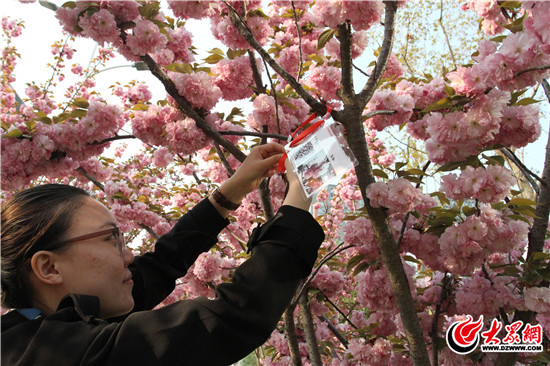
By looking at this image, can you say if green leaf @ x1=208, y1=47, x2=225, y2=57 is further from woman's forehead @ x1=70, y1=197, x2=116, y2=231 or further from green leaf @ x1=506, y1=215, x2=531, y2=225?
green leaf @ x1=506, y1=215, x2=531, y2=225

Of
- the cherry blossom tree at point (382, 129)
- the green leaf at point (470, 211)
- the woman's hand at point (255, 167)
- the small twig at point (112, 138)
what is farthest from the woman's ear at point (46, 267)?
the green leaf at point (470, 211)

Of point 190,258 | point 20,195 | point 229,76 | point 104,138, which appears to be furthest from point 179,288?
point 20,195

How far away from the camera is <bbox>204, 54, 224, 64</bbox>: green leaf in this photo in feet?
7.99

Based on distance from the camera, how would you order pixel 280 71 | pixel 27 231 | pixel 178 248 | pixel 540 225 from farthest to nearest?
pixel 540 225 < pixel 280 71 < pixel 178 248 < pixel 27 231

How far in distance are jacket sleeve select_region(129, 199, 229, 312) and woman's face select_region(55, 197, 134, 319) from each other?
1.13ft

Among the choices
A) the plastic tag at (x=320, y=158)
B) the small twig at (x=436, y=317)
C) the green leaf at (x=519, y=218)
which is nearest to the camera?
the plastic tag at (x=320, y=158)

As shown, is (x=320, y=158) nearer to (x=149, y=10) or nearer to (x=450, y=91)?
(x=450, y=91)

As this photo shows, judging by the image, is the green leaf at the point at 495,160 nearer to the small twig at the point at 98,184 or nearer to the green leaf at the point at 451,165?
the green leaf at the point at 451,165

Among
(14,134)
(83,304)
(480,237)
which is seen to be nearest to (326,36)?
(480,237)

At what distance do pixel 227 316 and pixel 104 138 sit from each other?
219 cm

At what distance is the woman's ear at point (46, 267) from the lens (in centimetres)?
101

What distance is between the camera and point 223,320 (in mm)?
835

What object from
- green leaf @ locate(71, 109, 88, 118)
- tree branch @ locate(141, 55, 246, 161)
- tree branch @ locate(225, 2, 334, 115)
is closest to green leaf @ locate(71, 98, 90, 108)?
green leaf @ locate(71, 109, 88, 118)

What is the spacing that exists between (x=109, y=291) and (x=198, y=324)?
1.21 feet
